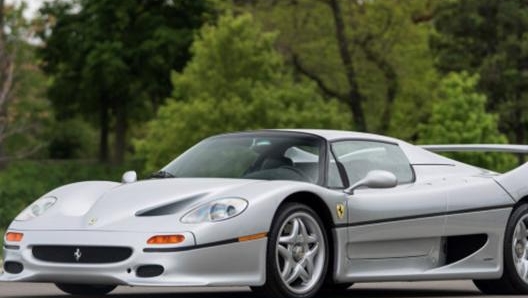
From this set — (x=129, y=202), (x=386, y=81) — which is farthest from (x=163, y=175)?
(x=386, y=81)

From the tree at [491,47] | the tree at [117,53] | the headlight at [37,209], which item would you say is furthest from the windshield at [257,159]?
the tree at [117,53]

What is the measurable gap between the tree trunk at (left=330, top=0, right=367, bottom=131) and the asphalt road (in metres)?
48.0

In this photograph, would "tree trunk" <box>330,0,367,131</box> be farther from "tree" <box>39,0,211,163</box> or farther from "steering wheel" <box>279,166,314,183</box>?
"steering wheel" <box>279,166,314,183</box>

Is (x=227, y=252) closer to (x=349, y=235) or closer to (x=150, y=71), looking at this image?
(x=349, y=235)

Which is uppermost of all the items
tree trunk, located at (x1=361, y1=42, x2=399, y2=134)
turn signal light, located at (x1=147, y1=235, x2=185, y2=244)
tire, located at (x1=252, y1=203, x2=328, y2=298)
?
turn signal light, located at (x1=147, y1=235, x2=185, y2=244)

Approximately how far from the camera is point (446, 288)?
11945mm

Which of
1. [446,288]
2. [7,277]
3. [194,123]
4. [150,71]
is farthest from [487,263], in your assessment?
[150,71]

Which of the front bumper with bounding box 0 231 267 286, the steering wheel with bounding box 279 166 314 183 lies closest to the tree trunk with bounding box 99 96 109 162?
the steering wheel with bounding box 279 166 314 183

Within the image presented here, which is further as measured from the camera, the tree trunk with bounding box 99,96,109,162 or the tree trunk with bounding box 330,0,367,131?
the tree trunk with bounding box 99,96,109,162

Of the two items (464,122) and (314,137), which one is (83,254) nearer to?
(314,137)

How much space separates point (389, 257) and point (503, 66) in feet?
167

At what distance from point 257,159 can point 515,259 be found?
239cm

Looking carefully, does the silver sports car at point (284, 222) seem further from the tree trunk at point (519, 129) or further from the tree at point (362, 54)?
the tree at point (362, 54)

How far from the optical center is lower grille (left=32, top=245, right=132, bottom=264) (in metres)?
9.07
